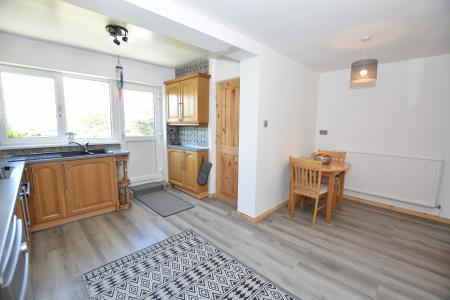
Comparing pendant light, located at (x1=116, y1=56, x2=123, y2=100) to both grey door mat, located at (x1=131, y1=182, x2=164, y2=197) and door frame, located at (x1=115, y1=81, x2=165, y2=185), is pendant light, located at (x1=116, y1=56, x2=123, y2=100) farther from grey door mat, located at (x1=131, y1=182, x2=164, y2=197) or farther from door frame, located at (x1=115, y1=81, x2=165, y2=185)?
grey door mat, located at (x1=131, y1=182, x2=164, y2=197)

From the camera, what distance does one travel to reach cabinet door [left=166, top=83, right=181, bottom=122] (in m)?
3.70

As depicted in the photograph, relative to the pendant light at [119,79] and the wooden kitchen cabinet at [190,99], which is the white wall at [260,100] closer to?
the wooden kitchen cabinet at [190,99]

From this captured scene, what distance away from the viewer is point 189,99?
11.4ft

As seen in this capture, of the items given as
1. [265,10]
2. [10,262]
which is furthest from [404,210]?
[10,262]

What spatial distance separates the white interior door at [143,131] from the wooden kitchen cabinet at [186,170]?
34 centimetres

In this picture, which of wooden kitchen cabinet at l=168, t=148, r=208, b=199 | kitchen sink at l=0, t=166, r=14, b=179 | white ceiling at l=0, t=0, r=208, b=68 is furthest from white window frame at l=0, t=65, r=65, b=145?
wooden kitchen cabinet at l=168, t=148, r=208, b=199

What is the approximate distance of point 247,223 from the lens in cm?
271

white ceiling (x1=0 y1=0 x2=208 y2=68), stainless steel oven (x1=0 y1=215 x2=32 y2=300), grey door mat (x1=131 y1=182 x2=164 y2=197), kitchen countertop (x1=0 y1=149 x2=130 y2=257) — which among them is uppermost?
white ceiling (x1=0 y1=0 x2=208 y2=68)

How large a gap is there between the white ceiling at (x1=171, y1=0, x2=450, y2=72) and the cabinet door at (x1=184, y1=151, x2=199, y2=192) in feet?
6.77

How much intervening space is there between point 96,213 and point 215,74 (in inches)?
107

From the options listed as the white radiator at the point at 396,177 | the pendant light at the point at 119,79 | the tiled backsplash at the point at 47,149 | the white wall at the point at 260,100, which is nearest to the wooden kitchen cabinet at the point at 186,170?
the white wall at the point at 260,100

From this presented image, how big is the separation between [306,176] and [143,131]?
299cm

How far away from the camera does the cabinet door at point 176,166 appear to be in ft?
12.5

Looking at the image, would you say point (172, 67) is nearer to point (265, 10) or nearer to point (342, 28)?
point (265, 10)
